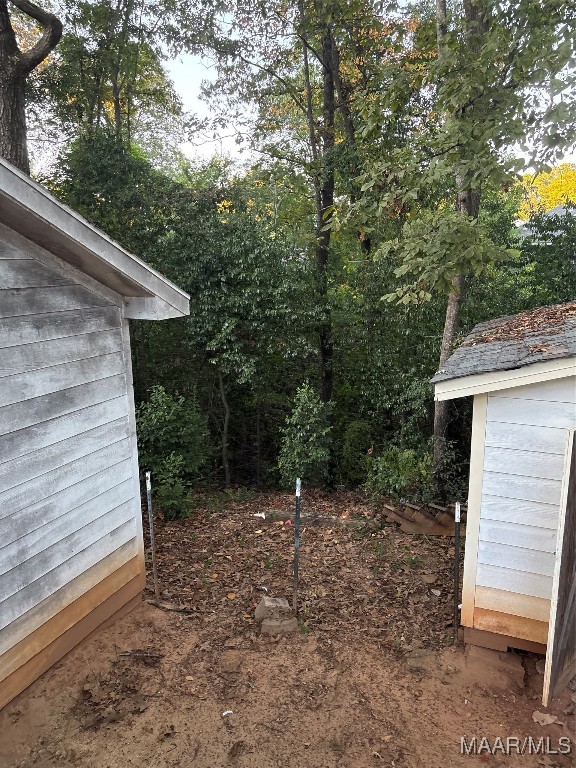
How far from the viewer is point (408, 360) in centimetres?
1049

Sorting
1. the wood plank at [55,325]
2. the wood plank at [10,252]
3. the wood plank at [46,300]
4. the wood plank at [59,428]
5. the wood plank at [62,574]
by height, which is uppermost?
the wood plank at [10,252]

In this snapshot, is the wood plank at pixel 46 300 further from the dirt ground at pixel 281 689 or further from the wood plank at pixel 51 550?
the dirt ground at pixel 281 689

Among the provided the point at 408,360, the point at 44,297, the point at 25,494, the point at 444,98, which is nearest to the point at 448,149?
the point at 444,98

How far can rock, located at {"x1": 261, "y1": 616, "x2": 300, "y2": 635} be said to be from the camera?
5293mm

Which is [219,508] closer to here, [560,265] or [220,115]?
[560,265]

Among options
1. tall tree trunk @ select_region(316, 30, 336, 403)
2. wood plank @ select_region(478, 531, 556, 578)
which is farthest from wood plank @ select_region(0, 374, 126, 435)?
tall tree trunk @ select_region(316, 30, 336, 403)

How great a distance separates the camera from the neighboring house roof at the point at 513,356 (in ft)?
13.9

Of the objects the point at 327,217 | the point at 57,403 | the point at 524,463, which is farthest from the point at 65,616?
the point at 327,217

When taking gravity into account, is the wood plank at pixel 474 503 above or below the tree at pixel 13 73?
below

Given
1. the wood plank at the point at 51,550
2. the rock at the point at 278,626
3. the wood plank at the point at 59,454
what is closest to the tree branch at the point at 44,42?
the wood plank at the point at 59,454

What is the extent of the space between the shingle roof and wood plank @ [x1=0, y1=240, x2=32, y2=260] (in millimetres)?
3686

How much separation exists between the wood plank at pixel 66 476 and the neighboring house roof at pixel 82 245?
1.42m

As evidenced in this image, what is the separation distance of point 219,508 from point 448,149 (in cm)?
675

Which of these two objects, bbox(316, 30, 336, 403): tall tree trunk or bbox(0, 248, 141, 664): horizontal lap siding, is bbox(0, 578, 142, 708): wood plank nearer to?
bbox(0, 248, 141, 664): horizontal lap siding
